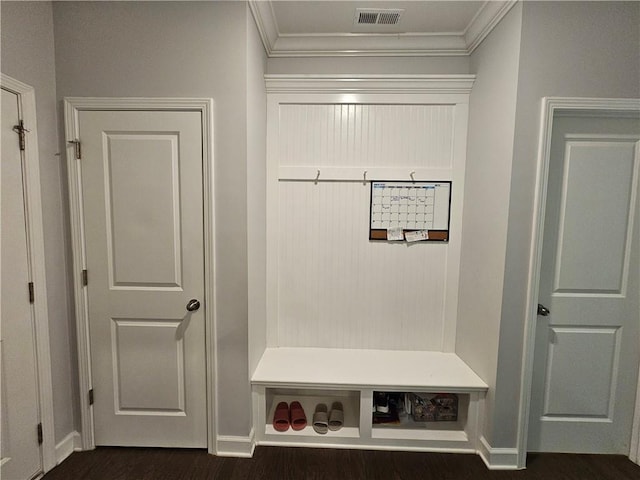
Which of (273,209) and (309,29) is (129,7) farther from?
(273,209)

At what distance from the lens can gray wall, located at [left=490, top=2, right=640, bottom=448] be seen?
1.61 metres

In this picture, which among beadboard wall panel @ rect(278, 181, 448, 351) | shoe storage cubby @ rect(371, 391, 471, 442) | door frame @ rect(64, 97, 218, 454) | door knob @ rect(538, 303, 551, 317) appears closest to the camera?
door frame @ rect(64, 97, 218, 454)

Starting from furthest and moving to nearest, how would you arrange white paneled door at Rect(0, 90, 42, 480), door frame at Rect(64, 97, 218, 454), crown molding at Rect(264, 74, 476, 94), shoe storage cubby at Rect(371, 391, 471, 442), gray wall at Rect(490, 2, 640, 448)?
1. crown molding at Rect(264, 74, 476, 94)
2. shoe storage cubby at Rect(371, 391, 471, 442)
3. door frame at Rect(64, 97, 218, 454)
4. gray wall at Rect(490, 2, 640, 448)
5. white paneled door at Rect(0, 90, 42, 480)

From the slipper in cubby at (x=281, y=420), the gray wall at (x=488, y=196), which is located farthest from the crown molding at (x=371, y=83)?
the slipper in cubby at (x=281, y=420)

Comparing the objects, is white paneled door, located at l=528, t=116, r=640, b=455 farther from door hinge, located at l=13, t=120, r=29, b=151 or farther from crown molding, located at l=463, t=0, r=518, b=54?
door hinge, located at l=13, t=120, r=29, b=151

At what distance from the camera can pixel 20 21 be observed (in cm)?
154

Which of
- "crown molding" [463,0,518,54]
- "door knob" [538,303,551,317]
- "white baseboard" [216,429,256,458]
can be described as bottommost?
"white baseboard" [216,429,256,458]

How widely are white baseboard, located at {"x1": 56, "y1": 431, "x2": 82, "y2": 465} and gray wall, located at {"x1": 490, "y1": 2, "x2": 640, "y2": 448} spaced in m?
2.87

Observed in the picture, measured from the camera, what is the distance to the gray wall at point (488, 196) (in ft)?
5.70

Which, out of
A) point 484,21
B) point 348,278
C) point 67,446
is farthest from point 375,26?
point 67,446

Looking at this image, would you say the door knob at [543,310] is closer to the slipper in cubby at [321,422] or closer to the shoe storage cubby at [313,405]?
the shoe storage cubby at [313,405]

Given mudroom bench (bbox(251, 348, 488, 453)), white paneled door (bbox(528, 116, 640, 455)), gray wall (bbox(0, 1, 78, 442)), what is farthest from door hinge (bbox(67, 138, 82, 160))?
Result: white paneled door (bbox(528, 116, 640, 455))

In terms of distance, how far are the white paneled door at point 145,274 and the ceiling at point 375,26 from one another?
0.89 metres

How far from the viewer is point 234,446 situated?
1880mm
